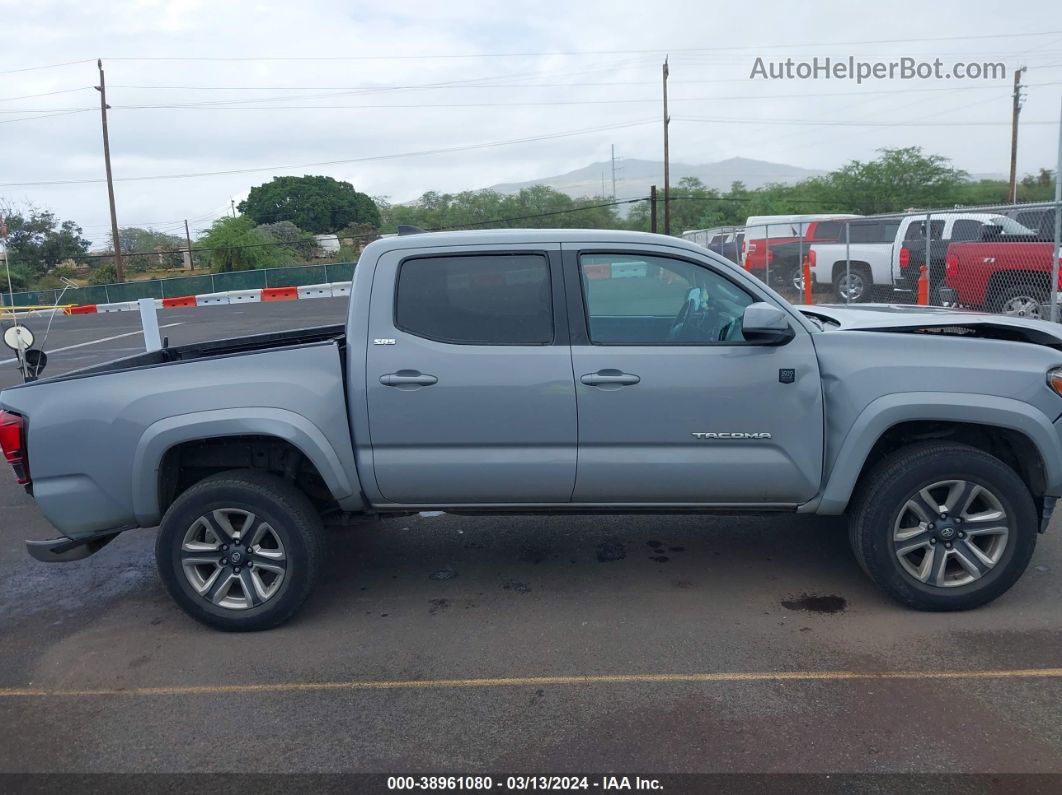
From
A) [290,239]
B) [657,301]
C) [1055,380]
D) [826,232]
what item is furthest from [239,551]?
[290,239]

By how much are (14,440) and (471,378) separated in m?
2.32

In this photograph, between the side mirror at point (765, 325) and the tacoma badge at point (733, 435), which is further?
the tacoma badge at point (733, 435)

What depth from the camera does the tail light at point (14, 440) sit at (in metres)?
4.45

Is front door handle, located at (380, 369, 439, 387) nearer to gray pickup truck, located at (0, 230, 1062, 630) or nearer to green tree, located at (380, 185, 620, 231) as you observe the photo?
gray pickup truck, located at (0, 230, 1062, 630)

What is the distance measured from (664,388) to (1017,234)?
11103mm

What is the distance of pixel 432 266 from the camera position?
15.1 feet

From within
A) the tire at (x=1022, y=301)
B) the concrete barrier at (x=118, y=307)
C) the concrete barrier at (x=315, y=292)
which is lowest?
the concrete barrier at (x=118, y=307)

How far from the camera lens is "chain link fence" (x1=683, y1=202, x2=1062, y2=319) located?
476 inches

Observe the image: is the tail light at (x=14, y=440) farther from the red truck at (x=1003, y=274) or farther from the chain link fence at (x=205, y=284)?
the chain link fence at (x=205, y=284)

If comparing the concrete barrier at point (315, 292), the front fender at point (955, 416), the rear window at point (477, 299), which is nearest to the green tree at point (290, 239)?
the concrete barrier at point (315, 292)

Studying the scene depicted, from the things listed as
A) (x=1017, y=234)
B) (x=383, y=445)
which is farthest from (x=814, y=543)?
(x=1017, y=234)

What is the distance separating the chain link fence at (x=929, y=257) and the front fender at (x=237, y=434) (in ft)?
27.5

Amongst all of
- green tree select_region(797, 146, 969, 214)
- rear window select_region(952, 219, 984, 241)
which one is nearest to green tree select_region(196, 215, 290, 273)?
green tree select_region(797, 146, 969, 214)

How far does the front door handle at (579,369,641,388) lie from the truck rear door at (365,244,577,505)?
9 centimetres
